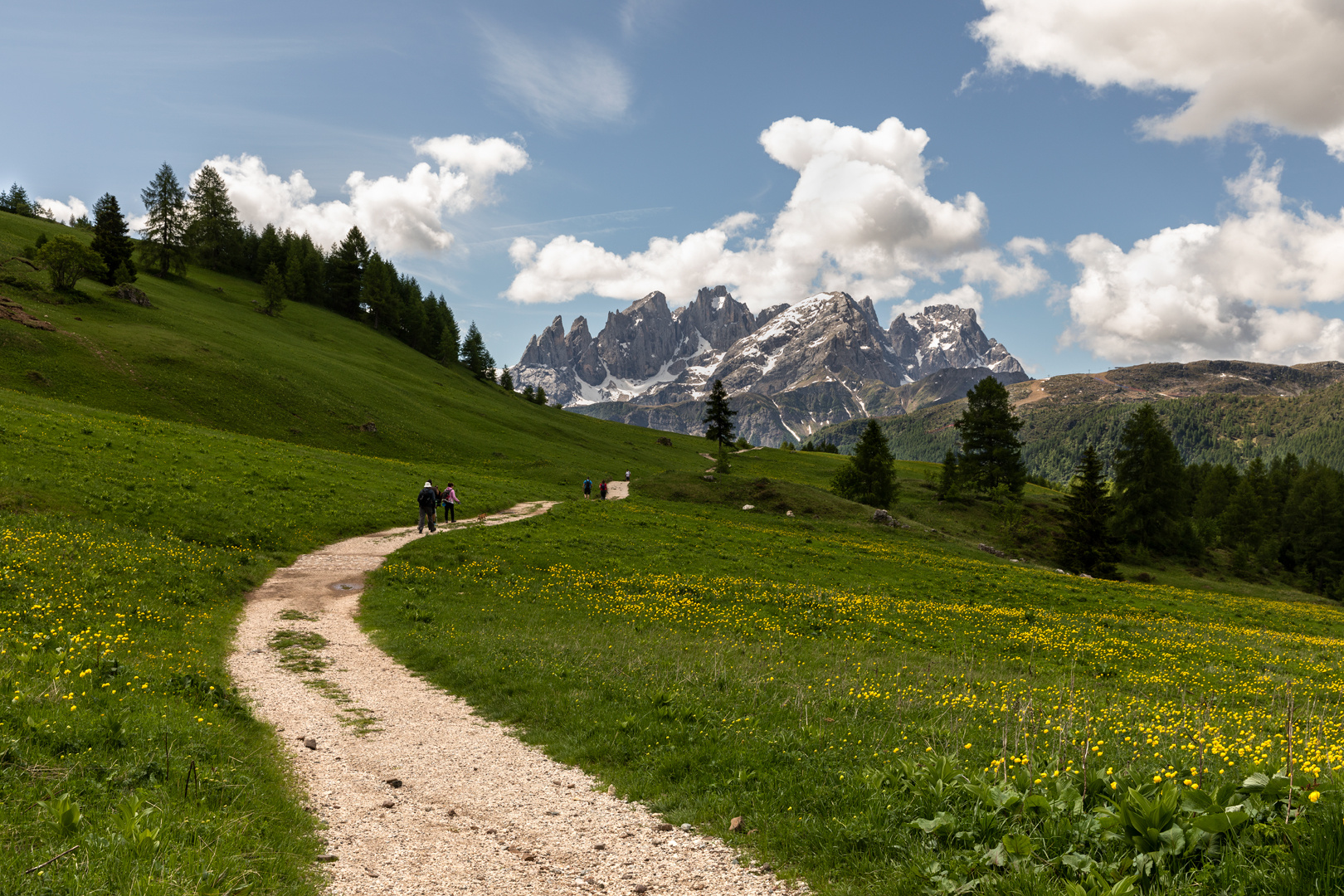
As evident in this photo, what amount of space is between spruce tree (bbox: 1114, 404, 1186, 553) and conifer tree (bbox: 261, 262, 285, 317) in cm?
12461

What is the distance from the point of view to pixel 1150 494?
252 feet

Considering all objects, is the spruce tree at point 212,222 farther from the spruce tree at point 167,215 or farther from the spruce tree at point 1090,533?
the spruce tree at point 1090,533

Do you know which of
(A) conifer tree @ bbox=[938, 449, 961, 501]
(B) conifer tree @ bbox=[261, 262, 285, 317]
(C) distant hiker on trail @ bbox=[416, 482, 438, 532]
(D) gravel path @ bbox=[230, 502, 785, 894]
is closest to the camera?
(D) gravel path @ bbox=[230, 502, 785, 894]

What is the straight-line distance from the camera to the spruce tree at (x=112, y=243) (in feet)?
258

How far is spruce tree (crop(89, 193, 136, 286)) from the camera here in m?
78.6

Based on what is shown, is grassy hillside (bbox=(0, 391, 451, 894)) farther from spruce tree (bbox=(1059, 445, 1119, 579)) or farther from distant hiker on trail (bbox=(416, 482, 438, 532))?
spruce tree (bbox=(1059, 445, 1119, 579))

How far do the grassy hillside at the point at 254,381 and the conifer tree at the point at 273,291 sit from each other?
1.94 metres

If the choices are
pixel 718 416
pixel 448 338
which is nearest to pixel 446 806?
pixel 718 416

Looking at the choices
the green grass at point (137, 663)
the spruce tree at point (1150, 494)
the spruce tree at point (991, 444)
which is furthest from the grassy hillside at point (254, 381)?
the spruce tree at point (1150, 494)

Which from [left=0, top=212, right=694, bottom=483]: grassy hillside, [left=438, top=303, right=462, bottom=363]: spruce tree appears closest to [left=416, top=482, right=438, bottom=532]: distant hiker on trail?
[left=0, top=212, right=694, bottom=483]: grassy hillside

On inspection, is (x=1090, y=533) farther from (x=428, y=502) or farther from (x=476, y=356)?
(x=476, y=356)

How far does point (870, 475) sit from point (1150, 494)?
34.3 metres

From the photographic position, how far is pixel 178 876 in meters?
5.52

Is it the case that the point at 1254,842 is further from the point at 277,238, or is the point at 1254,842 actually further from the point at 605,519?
the point at 277,238
